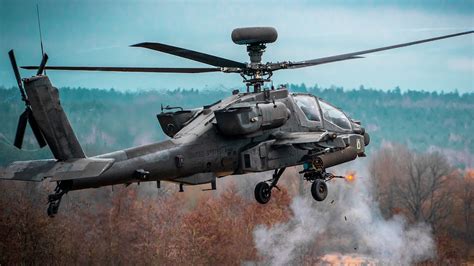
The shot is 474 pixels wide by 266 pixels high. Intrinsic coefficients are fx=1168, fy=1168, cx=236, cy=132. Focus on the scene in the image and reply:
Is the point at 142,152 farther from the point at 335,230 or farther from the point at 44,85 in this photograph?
the point at 335,230

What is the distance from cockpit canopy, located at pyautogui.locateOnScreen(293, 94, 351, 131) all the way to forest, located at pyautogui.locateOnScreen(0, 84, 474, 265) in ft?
26.7

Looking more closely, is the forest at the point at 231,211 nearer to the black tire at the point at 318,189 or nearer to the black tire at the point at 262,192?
the black tire at the point at 262,192

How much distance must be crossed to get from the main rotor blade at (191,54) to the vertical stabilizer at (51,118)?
224 cm

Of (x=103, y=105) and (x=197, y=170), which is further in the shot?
(x=103, y=105)

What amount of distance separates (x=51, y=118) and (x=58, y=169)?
104 cm

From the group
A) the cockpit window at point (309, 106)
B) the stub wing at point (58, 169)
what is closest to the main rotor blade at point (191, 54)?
the cockpit window at point (309, 106)

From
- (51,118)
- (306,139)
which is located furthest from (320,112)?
(51,118)

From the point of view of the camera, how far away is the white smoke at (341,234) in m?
43.7

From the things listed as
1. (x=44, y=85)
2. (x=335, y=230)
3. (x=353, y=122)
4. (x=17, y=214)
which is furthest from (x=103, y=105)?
(x=44, y=85)

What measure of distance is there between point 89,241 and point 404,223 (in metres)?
12.1

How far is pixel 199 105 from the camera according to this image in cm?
3875

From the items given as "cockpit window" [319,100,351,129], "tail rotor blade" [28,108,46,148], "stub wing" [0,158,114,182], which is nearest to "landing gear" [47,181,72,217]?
"stub wing" [0,158,114,182]

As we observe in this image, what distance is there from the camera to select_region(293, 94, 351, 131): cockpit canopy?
89.4 ft

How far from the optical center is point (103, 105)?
4050cm
